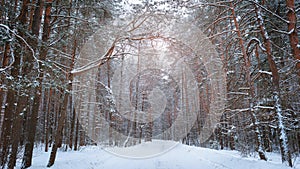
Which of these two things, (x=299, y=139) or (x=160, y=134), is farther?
(x=160, y=134)

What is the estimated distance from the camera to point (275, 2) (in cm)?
1202

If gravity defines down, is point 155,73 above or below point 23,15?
above

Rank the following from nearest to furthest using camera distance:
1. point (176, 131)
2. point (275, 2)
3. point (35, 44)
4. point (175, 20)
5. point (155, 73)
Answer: point (35, 44) → point (175, 20) → point (275, 2) → point (155, 73) → point (176, 131)

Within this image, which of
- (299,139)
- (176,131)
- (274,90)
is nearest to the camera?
(274,90)

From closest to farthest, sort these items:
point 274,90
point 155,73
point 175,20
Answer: point 274,90, point 175,20, point 155,73

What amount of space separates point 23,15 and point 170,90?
37525mm

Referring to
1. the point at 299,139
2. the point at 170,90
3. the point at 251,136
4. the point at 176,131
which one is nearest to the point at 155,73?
the point at 170,90

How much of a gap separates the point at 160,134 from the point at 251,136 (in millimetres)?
41755

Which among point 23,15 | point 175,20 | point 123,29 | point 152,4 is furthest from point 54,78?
point 175,20

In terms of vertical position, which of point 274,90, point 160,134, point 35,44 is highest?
point 35,44

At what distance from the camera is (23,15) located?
750cm

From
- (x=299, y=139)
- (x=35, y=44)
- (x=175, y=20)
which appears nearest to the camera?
(x=35, y=44)

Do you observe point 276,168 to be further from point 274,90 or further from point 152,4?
point 152,4

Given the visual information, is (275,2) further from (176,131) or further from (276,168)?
(176,131)
